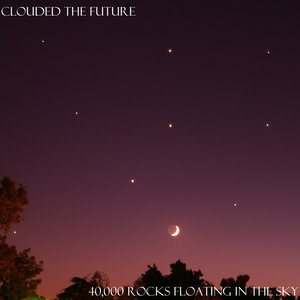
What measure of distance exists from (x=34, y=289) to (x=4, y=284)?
4.12 feet

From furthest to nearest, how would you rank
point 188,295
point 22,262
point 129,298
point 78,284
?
point 78,284 < point 129,298 < point 22,262 < point 188,295

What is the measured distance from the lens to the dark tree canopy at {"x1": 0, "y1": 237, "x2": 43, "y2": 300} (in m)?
21.6

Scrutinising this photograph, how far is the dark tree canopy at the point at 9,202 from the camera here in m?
21.9

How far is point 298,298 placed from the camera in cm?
2284

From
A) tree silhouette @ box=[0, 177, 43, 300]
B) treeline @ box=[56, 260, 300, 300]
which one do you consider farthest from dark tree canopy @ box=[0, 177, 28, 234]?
treeline @ box=[56, 260, 300, 300]

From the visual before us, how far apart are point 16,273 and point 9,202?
2714 millimetres

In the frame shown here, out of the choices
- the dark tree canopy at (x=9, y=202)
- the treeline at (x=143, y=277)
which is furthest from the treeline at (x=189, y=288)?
the dark tree canopy at (x=9, y=202)

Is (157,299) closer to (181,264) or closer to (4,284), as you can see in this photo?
(181,264)

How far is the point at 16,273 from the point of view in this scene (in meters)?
22.3

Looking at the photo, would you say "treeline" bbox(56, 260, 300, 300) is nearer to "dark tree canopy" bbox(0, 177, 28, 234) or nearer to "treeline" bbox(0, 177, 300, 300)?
"treeline" bbox(0, 177, 300, 300)

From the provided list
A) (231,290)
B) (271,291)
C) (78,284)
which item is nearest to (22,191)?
(78,284)

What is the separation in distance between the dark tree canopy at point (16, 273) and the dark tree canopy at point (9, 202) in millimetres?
691

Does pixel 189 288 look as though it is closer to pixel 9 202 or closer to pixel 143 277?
pixel 143 277

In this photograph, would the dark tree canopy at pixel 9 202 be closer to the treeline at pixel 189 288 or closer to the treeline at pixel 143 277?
the treeline at pixel 143 277
